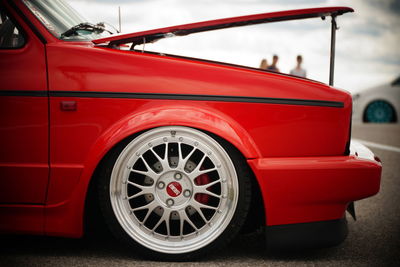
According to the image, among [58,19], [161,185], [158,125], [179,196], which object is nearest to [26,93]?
[58,19]

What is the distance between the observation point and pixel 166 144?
2246mm

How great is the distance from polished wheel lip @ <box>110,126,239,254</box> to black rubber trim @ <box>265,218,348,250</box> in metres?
0.26

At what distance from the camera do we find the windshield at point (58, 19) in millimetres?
2377

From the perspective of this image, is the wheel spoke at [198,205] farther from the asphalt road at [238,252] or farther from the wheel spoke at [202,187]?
the asphalt road at [238,252]

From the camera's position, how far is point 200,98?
7.32 ft

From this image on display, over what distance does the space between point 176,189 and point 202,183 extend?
0.15m

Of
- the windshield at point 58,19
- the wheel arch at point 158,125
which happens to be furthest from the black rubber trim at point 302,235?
the windshield at point 58,19

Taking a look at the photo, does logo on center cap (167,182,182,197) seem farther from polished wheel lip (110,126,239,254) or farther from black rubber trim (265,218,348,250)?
black rubber trim (265,218,348,250)

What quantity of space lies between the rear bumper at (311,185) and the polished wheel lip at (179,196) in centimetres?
17

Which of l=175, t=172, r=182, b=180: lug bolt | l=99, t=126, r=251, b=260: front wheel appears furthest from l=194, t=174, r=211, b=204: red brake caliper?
l=175, t=172, r=182, b=180: lug bolt

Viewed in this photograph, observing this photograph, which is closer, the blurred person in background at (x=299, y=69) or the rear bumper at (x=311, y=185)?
the rear bumper at (x=311, y=185)

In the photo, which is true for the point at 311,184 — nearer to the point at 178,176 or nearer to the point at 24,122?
the point at 178,176

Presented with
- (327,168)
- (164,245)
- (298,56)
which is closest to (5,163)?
(164,245)

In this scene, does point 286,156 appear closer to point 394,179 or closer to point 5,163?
point 5,163
